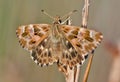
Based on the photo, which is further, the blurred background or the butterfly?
the blurred background

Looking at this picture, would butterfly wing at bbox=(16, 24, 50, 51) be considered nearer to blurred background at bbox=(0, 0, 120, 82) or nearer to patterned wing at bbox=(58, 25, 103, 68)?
patterned wing at bbox=(58, 25, 103, 68)

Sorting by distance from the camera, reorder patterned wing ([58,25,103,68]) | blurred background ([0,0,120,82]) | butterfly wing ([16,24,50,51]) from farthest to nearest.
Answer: blurred background ([0,0,120,82]), butterfly wing ([16,24,50,51]), patterned wing ([58,25,103,68])

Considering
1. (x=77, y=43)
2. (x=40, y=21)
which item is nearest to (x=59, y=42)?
(x=77, y=43)

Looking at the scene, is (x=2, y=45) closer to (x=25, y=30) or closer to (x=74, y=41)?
(x=25, y=30)

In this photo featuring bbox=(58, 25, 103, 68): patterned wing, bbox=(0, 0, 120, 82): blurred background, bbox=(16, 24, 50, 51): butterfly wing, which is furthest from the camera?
bbox=(0, 0, 120, 82): blurred background

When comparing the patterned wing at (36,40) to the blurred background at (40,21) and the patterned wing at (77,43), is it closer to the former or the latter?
the patterned wing at (77,43)

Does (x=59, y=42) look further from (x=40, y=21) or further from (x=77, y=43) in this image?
(x=40, y=21)

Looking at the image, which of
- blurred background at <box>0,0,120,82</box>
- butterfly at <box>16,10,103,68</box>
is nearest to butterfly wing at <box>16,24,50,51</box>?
butterfly at <box>16,10,103,68</box>
